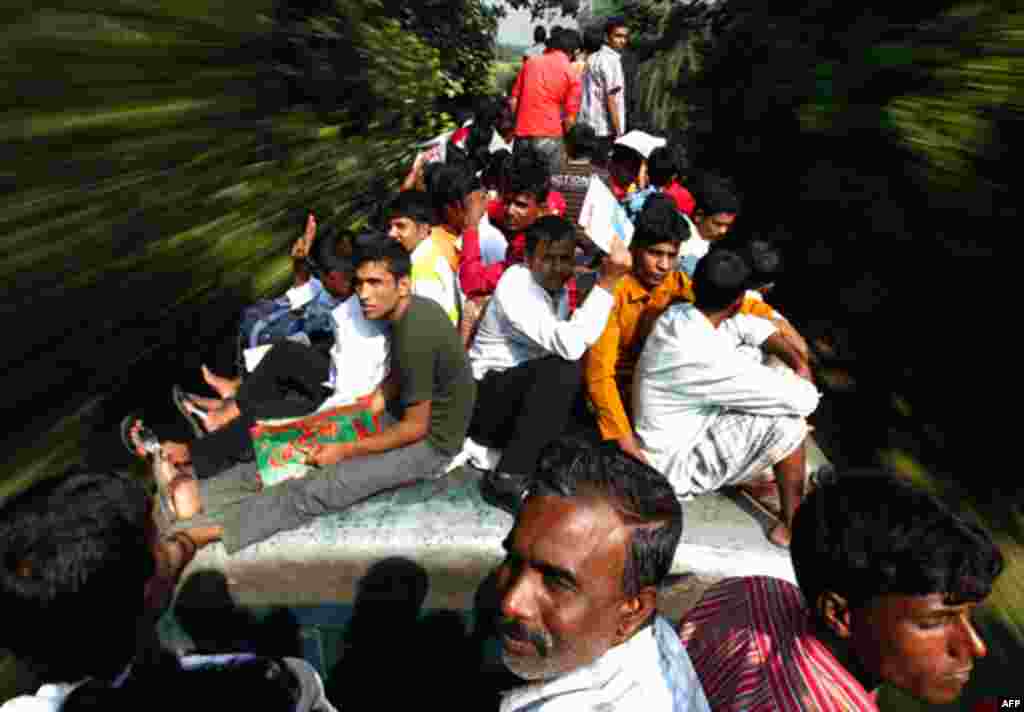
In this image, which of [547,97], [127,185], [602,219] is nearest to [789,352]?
[602,219]

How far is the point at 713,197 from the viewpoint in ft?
11.6

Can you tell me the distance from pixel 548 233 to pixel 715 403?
1.08 meters

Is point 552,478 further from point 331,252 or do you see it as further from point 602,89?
point 602,89

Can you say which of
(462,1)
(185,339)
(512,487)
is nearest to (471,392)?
(512,487)

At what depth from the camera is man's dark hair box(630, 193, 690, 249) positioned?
282cm

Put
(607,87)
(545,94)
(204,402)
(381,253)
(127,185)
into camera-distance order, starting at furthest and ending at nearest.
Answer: (607,87), (545,94), (204,402), (381,253), (127,185)

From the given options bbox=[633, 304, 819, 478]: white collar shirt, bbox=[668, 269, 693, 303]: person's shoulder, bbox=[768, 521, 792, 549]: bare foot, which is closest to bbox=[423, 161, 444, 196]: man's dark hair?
bbox=[668, 269, 693, 303]: person's shoulder

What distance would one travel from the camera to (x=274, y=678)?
4.15 feet

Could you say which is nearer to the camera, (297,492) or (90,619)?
(90,619)

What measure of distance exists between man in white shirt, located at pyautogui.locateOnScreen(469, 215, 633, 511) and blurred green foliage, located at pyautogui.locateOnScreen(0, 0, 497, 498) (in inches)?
42.2

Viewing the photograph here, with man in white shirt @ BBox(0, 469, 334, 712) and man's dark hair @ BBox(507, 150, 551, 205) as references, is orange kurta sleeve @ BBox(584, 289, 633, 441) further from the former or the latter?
man in white shirt @ BBox(0, 469, 334, 712)

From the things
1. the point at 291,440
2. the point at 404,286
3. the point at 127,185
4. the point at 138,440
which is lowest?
the point at 291,440

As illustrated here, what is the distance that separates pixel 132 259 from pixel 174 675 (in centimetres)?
96

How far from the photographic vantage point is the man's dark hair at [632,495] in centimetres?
126
